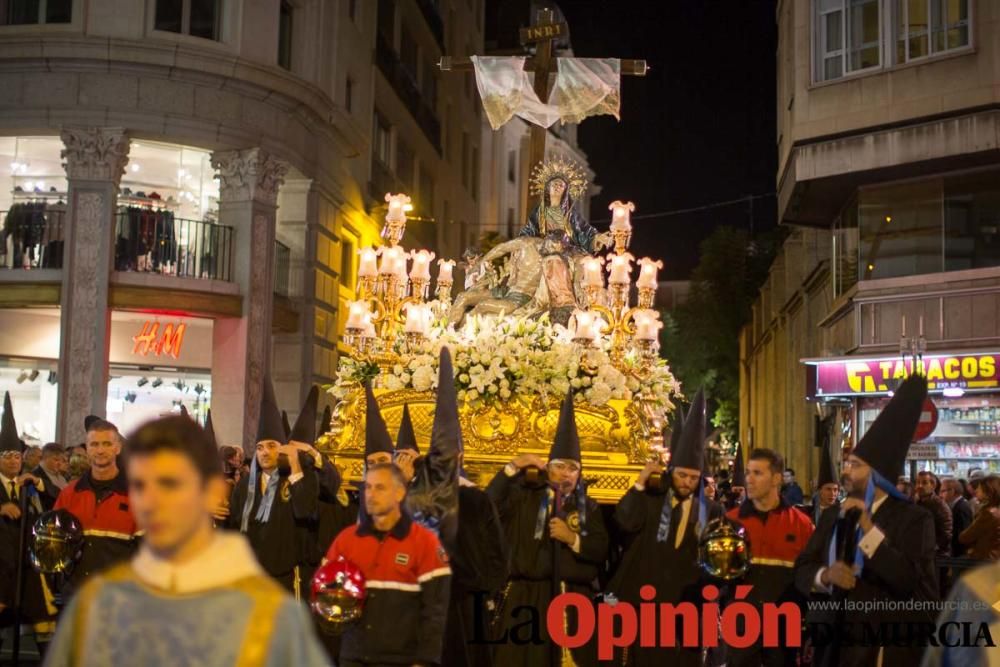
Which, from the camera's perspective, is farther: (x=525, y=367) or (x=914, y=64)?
(x=914, y=64)

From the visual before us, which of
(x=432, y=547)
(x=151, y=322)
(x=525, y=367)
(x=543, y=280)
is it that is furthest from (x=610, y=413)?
(x=151, y=322)

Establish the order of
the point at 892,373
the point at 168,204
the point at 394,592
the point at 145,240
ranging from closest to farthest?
the point at 394,592
the point at 892,373
the point at 145,240
the point at 168,204

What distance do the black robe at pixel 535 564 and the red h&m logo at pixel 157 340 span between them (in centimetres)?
1676

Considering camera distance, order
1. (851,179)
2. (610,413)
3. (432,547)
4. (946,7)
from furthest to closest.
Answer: (851,179), (946,7), (610,413), (432,547)

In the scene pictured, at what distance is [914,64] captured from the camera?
67.2 feet

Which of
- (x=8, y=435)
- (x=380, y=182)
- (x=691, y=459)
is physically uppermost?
(x=380, y=182)

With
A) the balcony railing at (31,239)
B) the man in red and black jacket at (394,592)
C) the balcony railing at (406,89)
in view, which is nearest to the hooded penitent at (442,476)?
the man in red and black jacket at (394,592)

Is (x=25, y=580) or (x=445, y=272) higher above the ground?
(x=445, y=272)

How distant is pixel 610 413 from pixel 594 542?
365 cm

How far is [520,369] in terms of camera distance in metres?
12.6

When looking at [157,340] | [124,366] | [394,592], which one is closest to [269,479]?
[394,592]

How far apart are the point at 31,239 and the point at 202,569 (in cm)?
2117

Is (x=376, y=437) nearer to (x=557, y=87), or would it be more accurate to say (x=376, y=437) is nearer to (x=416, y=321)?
(x=416, y=321)

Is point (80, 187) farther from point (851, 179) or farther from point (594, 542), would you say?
point (594, 542)
